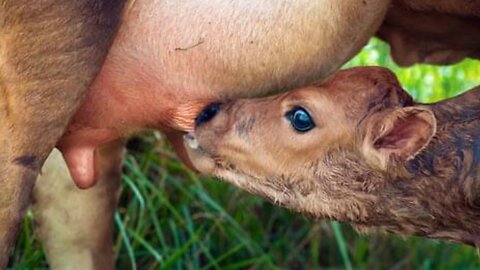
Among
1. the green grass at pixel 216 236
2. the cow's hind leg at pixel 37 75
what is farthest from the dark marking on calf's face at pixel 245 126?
the green grass at pixel 216 236

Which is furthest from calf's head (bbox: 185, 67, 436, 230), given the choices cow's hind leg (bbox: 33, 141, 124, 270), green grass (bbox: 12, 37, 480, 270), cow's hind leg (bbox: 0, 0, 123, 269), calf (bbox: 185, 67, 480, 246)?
green grass (bbox: 12, 37, 480, 270)

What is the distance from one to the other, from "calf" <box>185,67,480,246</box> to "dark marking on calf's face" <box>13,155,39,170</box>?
1.40 ft

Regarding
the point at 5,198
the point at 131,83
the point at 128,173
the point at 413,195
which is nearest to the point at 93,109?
the point at 131,83

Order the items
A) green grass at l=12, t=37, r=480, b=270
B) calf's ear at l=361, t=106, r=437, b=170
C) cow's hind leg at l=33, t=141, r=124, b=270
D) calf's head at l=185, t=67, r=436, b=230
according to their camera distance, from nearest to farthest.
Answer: calf's ear at l=361, t=106, r=437, b=170
calf's head at l=185, t=67, r=436, b=230
cow's hind leg at l=33, t=141, r=124, b=270
green grass at l=12, t=37, r=480, b=270

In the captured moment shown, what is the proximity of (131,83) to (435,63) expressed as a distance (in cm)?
84

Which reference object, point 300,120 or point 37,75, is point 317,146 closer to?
point 300,120

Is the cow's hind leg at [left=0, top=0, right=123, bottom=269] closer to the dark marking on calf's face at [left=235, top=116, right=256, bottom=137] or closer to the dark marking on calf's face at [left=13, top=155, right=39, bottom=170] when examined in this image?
the dark marking on calf's face at [left=13, top=155, right=39, bottom=170]

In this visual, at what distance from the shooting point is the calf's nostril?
10.7ft

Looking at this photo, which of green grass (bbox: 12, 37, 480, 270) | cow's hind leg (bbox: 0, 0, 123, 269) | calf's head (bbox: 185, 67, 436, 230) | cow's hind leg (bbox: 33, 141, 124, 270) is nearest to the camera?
cow's hind leg (bbox: 0, 0, 123, 269)

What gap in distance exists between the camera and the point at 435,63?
3.63 metres

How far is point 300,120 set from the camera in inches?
129

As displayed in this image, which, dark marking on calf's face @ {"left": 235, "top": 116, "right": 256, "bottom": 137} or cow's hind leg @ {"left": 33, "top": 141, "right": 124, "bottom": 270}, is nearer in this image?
dark marking on calf's face @ {"left": 235, "top": 116, "right": 256, "bottom": 137}

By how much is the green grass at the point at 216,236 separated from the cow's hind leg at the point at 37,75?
92cm

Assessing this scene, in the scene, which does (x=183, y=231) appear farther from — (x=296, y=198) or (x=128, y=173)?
(x=296, y=198)
